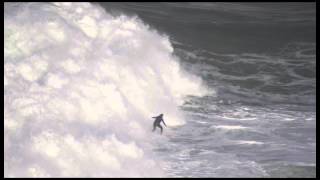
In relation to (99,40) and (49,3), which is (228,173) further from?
(49,3)

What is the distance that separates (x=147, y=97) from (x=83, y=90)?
3.36 metres

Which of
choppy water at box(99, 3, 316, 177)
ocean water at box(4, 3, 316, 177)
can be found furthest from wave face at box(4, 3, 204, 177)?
choppy water at box(99, 3, 316, 177)

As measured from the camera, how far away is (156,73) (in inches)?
1087

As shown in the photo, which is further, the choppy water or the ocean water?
the choppy water

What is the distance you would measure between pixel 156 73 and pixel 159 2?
17.6m

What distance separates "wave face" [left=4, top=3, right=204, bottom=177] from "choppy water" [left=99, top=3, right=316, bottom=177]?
1041 mm

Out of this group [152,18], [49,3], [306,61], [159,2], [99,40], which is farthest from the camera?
[159,2]

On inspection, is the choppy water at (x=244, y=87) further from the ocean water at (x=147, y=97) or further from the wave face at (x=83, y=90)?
the wave face at (x=83, y=90)

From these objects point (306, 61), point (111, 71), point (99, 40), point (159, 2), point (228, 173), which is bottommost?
point (228, 173)

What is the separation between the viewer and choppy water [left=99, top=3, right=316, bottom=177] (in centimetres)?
2005

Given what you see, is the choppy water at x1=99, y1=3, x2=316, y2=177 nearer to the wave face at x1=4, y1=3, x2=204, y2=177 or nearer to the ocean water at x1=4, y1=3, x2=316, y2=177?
the ocean water at x1=4, y1=3, x2=316, y2=177

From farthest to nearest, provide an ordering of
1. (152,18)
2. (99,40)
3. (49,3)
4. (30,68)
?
(152,18) < (49,3) < (99,40) < (30,68)

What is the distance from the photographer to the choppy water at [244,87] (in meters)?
20.0

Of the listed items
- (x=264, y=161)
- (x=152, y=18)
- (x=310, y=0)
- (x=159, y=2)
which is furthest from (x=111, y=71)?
(x=310, y=0)
